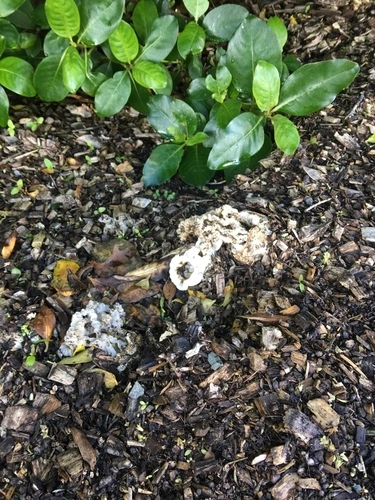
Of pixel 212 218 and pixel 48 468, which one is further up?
pixel 212 218

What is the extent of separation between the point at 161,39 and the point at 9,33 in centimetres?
48

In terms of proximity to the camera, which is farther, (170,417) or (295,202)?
(295,202)

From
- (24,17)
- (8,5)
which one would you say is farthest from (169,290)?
(24,17)

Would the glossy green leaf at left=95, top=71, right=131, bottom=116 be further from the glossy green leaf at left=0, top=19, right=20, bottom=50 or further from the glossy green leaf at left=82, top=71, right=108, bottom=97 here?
the glossy green leaf at left=0, top=19, right=20, bottom=50

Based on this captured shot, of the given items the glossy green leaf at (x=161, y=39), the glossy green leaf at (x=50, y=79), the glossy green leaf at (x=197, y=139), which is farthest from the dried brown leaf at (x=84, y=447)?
the glossy green leaf at (x=161, y=39)

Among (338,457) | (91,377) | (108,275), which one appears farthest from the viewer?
(108,275)

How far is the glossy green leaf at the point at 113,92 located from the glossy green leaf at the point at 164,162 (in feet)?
0.62

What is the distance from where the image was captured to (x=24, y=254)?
5.00 feet

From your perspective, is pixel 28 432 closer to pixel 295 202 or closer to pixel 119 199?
pixel 119 199

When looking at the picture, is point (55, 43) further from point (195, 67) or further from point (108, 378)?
point (108, 378)

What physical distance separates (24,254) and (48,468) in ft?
2.05

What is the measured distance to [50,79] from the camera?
1.54m

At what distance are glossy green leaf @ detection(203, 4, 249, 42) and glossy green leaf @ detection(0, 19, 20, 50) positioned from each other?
23.3 inches

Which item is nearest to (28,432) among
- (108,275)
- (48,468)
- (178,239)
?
(48,468)
